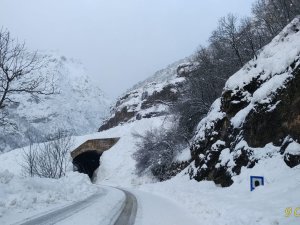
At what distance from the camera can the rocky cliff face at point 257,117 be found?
15.6 metres

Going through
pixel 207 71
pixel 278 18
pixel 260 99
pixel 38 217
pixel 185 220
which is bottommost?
pixel 185 220

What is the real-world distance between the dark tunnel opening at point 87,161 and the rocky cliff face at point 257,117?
149 ft

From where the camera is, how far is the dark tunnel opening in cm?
6862

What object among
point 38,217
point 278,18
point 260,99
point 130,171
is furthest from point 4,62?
point 130,171

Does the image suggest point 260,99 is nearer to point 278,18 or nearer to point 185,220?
point 185,220

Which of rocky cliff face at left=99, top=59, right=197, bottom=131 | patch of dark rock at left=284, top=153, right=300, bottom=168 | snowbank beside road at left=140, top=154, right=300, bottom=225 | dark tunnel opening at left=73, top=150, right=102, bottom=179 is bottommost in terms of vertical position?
snowbank beside road at left=140, top=154, right=300, bottom=225

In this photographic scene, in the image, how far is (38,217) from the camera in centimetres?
1149

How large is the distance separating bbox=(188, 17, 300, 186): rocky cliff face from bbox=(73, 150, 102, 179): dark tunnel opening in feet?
149

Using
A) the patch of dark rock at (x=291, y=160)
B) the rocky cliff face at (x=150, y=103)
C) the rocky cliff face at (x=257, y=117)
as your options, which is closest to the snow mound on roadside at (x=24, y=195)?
the rocky cliff face at (x=257, y=117)

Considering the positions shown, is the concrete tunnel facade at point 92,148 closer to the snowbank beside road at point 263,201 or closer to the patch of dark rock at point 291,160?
the snowbank beside road at point 263,201

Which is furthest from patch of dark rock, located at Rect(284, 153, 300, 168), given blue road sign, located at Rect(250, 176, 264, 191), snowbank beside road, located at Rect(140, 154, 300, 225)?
blue road sign, located at Rect(250, 176, 264, 191)

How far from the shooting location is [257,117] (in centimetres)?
1847

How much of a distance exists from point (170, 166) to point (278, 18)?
1972 centimetres

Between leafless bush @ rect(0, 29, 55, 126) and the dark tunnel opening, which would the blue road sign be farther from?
the dark tunnel opening
